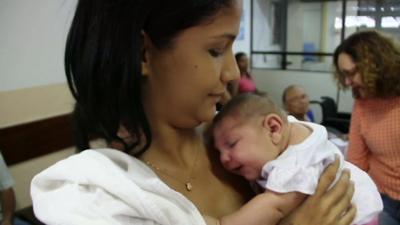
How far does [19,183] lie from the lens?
3.02m

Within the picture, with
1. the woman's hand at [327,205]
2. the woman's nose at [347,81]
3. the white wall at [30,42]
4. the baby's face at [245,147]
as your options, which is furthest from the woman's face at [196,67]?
the white wall at [30,42]

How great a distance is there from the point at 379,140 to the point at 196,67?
169 centimetres

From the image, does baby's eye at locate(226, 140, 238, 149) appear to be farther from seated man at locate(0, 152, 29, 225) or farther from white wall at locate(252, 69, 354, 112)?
white wall at locate(252, 69, 354, 112)

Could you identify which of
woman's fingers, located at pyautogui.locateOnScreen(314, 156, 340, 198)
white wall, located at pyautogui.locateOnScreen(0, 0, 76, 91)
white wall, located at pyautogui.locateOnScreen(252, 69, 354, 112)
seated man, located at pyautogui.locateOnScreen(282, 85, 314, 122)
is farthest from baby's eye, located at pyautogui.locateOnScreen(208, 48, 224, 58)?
white wall, located at pyautogui.locateOnScreen(252, 69, 354, 112)

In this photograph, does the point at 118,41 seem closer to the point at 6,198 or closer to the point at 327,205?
the point at 327,205

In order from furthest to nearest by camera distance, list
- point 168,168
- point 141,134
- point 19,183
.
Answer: point 19,183 < point 168,168 < point 141,134

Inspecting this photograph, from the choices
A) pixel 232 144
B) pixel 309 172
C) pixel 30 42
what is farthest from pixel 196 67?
pixel 30 42

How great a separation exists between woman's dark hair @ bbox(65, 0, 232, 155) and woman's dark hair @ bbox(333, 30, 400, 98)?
1581 mm

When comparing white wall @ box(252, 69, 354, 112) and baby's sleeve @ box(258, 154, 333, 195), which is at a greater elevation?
baby's sleeve @ box(258, 154, 333, 195)

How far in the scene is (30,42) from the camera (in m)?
3.01

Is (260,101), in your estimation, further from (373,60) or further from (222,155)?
(373,60)

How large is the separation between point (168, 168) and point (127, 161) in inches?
7.0

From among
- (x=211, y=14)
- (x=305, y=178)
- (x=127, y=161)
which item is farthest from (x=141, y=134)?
(x=305, y=178)

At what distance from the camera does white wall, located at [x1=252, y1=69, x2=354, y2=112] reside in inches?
220
